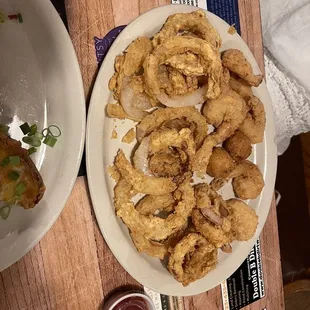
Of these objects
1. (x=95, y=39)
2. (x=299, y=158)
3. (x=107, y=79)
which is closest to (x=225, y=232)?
(x=107, y=79)

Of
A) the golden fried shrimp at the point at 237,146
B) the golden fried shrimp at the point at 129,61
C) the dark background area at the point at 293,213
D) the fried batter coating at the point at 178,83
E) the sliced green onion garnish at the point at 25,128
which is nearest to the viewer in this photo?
the sliced green onion garnish at the point at 25,128

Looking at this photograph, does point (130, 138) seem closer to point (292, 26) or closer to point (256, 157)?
point (256, 157)

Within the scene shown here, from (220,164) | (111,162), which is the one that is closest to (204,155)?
(220,164)

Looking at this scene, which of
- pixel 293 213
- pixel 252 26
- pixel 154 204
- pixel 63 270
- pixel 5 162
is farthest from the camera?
pixel 293 213

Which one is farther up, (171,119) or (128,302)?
(171,119)

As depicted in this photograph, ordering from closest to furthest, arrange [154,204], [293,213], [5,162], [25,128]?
1. [5,162]
2. [25,128]
3. [154,204]
4. [293,213]

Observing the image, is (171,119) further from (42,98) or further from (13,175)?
(13,175)

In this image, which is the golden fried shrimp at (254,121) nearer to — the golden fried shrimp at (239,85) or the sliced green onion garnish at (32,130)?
the golden fried shrimp at (239,85)

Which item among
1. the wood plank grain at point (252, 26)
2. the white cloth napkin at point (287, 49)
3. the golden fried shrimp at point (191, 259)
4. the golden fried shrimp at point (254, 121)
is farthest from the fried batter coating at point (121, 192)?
the white cloth napkin at point (287, 49)
